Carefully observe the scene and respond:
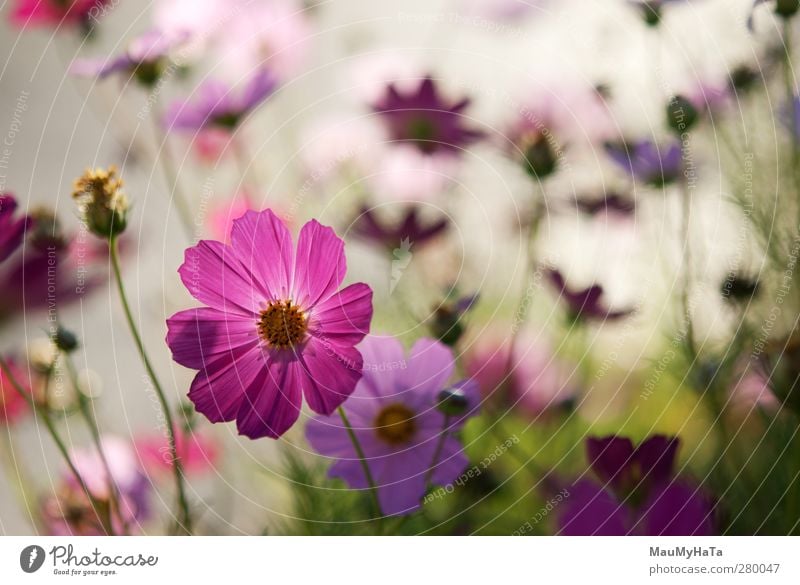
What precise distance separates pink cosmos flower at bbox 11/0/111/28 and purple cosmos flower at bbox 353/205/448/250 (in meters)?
0.23

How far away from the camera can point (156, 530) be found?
21.2 inches

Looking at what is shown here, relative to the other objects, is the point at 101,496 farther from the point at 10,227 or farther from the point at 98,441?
the point at 10,227

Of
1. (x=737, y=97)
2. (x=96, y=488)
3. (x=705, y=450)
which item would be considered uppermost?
(x=737, y=97)

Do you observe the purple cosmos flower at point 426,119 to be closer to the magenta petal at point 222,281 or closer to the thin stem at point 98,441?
the magenta petal at point 222,281

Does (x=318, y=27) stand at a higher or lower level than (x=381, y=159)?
higher

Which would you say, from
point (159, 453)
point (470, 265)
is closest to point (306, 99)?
point (470, 265)

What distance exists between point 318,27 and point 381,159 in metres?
0.11

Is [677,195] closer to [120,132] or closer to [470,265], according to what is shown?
[470,265]

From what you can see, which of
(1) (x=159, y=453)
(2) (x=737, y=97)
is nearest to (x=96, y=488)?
(1) (x=159, y=453)

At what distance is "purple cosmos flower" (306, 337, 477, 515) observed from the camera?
495mm

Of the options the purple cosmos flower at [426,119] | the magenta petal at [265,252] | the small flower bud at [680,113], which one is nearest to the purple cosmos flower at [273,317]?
the magenta petal at [265,252]

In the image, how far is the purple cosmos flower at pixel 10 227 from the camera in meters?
0.51
